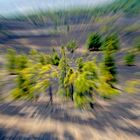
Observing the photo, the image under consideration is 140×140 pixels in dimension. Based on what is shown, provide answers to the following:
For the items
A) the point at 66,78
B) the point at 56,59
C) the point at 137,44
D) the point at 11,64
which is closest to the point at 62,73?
the point at 66,78

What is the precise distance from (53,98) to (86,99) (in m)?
0.44

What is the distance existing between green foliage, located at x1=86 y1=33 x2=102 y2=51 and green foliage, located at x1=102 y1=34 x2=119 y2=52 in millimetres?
119

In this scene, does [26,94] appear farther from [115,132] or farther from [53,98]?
[115,132]

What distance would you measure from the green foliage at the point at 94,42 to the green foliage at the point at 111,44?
0.39ft

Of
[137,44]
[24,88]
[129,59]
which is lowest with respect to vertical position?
[24,88]

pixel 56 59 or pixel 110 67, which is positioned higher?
pixel 56 59

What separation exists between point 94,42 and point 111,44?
1.15ft

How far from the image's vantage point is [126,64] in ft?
15.5

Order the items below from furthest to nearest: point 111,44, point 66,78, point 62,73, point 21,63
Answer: point 111,44 → point 21,63 → point 62,73 → point 66,78

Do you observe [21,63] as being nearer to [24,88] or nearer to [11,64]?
[11,64]

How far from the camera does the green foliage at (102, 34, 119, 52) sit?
5113 mm

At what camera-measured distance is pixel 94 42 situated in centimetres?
534

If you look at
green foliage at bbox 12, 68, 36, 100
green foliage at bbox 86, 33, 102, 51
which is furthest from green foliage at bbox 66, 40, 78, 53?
green foliage at bbox 12, 68, 36, 100

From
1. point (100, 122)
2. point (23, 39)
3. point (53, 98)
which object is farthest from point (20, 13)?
point (100, 122)
